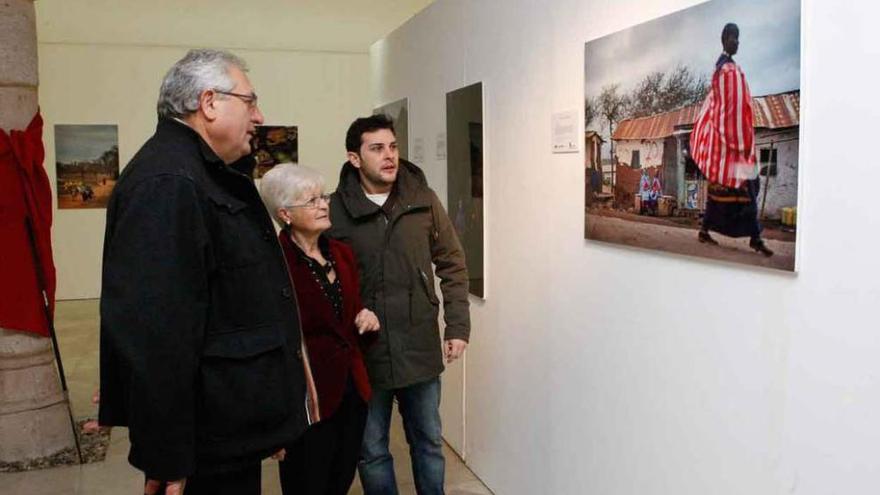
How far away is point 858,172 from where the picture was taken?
1.78 meters

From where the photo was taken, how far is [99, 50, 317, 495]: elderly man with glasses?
1.79 metres

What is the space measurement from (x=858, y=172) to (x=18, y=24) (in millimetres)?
4334

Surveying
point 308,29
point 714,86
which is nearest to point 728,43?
point 714,86

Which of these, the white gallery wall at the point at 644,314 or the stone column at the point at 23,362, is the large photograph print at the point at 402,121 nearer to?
the white gallery wall at the point at 644,314

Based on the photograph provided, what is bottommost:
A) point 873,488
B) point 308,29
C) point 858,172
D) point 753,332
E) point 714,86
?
point 873,488

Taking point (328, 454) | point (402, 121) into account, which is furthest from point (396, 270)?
point (402, 121)

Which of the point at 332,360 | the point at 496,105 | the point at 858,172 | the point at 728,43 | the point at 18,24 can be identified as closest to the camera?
the point at 858,172

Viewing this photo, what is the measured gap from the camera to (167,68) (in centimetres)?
1045

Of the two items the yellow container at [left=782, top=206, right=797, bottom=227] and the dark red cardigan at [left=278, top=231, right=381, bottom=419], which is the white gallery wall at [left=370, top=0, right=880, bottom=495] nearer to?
the yellow container at [left=782, top=206, right=797, bottom=227]

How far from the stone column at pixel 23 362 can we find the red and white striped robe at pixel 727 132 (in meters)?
3.82

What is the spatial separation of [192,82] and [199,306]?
54cm

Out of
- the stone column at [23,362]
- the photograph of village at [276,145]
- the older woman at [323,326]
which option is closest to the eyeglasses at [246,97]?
the older woman at [323,326]

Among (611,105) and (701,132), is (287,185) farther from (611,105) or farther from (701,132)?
(701,132)

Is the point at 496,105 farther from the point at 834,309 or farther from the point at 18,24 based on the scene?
the point at 18,24
